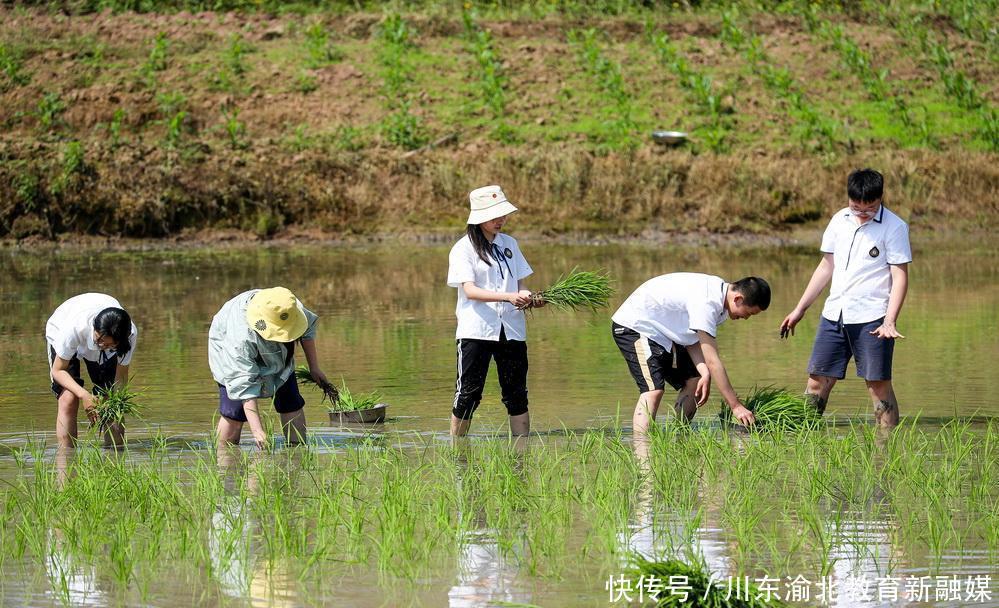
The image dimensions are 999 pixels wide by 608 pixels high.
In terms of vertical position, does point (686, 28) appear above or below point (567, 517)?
above

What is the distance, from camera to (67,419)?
278 inches

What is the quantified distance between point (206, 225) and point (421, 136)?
4326mm

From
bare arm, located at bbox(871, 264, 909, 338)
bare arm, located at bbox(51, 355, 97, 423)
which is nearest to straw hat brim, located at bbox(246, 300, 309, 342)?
bare arm, located at bbox(51, 355, 97, 423)

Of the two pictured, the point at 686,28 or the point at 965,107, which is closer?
the point at 965,107

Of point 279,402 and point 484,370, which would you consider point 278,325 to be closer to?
point 279,402

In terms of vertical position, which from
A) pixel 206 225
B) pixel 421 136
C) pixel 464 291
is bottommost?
pixel 464 291

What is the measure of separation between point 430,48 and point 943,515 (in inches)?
895

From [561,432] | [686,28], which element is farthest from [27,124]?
[561,432]

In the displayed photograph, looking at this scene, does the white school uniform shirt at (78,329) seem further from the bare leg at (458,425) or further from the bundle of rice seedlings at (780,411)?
the bundle of rice seedlings at (780,411)

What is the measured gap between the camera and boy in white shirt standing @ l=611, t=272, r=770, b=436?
642cm

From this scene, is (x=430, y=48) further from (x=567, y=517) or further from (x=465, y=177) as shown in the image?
(x=567, y=517)

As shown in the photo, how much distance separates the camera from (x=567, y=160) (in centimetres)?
2100

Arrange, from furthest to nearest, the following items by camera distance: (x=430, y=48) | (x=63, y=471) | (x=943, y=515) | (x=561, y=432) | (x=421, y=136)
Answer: (x=430, y=48) → (x=421, y=136) → (x=561, y=432) → (x=63, y=471) → (x=943, y=515)

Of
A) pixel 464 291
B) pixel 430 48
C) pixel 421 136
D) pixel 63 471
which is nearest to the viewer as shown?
pixel 63 471
